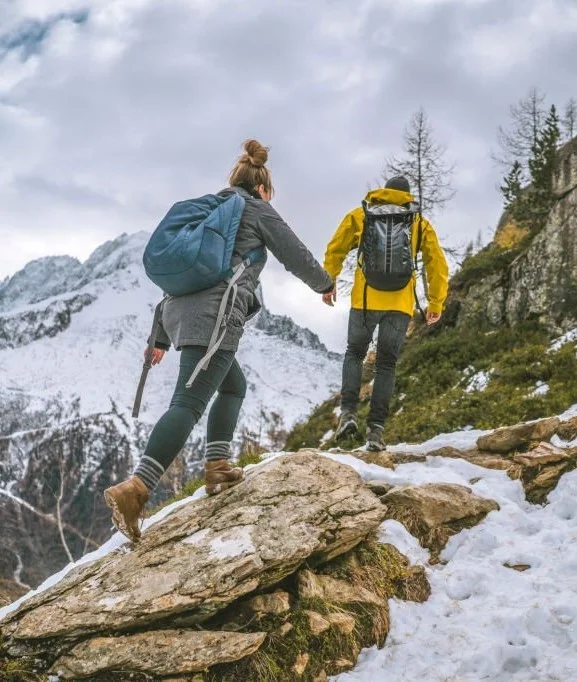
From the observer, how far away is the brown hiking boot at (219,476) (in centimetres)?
435

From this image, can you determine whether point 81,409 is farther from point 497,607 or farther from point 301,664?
point 497,607

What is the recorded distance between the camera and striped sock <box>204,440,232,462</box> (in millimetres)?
4242

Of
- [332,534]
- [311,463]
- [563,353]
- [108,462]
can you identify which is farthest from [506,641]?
[108,462]

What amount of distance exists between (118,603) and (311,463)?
199 centimetres

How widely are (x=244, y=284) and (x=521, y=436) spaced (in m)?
3.56

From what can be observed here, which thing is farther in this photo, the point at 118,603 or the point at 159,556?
the point at 159,556

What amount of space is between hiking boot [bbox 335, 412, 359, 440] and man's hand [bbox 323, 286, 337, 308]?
5.25 ft

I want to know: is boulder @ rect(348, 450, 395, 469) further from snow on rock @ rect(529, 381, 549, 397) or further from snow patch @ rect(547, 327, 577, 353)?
snow patch @ rect(547, 327, 577, 353)

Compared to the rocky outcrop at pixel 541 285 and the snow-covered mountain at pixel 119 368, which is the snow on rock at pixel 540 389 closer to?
the rocky outcrop at pixel 541 285

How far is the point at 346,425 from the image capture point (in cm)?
613

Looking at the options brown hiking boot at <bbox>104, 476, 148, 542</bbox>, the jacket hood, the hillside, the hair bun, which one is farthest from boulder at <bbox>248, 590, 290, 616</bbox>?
the hillside

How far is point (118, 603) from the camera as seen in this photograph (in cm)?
310

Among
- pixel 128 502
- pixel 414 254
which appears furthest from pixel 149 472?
pixel 414 254

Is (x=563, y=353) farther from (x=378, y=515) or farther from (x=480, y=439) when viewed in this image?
(x=378, y=515)
